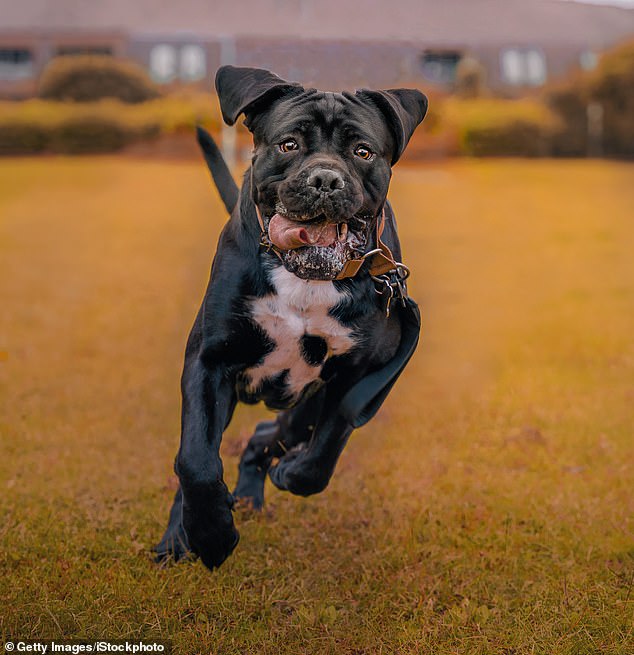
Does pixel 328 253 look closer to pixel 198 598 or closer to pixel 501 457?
pixel 198 598

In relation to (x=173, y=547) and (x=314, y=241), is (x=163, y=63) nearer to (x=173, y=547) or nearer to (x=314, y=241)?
(x=173, y=547)

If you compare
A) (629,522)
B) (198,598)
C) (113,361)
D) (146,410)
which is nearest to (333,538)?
(198,598)

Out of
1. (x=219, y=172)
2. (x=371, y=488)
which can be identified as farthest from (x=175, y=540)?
(x=219, y=172)

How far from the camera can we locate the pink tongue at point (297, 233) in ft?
10.3

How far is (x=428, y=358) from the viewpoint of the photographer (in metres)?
8.18

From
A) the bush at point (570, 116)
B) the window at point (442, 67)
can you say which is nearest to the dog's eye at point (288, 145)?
the window at point (442, 67)

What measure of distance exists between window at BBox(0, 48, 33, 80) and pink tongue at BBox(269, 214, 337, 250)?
1005 inches

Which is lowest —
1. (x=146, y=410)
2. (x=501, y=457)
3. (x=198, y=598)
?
(x=146, y=410)

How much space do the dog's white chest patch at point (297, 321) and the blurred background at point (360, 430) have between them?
885 millimetres

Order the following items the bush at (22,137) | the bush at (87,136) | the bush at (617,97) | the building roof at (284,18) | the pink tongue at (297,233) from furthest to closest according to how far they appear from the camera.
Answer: the bush at (617,97), the bush at (22,137), the bush at (87,136), the building roof at (284,18), the pink tongue at (297,233)

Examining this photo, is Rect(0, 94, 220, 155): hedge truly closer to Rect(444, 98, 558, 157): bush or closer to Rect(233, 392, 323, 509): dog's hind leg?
Rect(444, 98, 558, 157): bush

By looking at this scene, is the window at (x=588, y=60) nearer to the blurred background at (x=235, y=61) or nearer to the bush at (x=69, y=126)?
the blurred background at (x=235, y=61)

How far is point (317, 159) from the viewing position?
3133mm

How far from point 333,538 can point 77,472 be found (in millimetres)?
1568
